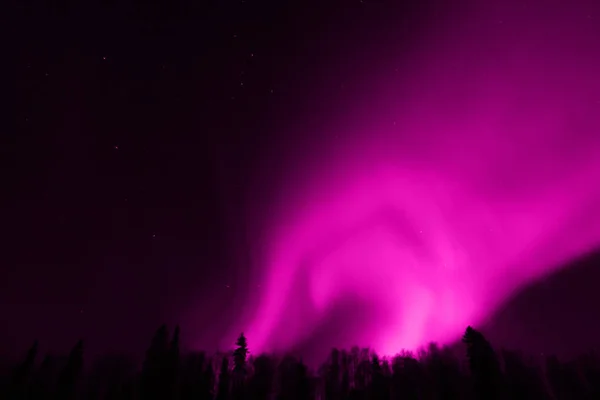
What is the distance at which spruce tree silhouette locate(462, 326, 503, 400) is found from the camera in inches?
2500

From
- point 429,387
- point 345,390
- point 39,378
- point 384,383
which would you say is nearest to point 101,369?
point 39,378

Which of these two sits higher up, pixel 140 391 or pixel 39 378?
pixel 39 378

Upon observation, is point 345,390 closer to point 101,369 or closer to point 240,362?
point 240,362

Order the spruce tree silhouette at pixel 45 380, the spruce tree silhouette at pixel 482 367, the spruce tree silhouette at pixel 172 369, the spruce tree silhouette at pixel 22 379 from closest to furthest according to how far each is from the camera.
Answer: the spruce tree silhouette at pixel 482 367
the spruce tree silhouette at pixel 172 369
the spruce tree silhouette at pixel 22 379
the spruce tree silhouette at pixel 45 380

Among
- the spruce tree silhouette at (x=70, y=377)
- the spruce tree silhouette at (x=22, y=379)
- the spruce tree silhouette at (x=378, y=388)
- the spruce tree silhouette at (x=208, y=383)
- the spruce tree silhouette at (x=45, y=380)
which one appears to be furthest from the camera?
the spruce tree silhouette at (x=208, y=383)

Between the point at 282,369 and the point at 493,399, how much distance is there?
199 ft

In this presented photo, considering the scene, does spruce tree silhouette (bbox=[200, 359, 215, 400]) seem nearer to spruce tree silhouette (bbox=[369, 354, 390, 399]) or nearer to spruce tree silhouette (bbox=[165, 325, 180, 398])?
spruce tree silhouette (bbox=[165, 325, 180, 398])

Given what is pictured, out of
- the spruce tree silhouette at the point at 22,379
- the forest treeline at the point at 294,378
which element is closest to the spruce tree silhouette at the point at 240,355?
the forest treeline at the point at 294,378

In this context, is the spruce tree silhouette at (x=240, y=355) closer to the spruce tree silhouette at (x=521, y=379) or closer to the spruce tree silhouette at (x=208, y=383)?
the spruce tree silhouette at (x=208, y=383)

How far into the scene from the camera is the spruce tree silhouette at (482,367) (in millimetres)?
63513

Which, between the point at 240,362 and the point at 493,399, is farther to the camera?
the point at 240,362

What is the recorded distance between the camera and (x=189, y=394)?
9144cm

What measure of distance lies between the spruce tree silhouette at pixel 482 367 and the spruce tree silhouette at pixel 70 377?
2467 inches

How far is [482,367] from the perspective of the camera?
64.4 m
